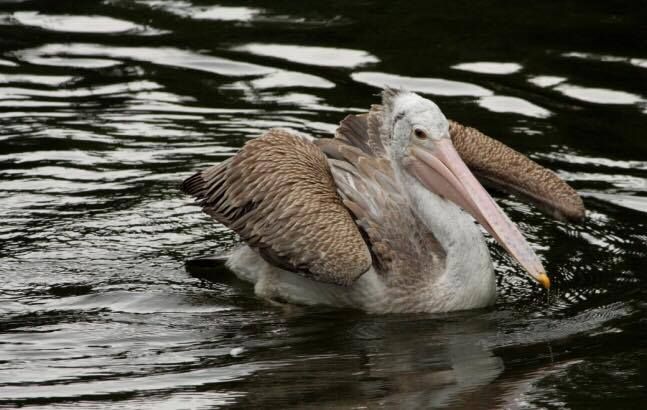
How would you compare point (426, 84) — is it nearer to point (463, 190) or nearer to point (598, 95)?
point (598, 95)

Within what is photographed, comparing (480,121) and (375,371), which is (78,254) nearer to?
(375,371)

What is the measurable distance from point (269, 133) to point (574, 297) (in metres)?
1.82

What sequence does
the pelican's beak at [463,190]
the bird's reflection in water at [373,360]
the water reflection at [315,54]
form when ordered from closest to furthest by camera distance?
the bird's reflection in water at [373,360], the pelican's beak at [463,190], the water reflection at [315,54]

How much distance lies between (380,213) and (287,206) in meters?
0.47

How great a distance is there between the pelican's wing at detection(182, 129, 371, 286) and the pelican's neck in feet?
1.31

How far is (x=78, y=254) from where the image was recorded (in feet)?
22.4

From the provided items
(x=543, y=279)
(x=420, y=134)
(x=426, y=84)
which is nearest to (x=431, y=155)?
(x=420, y=134)

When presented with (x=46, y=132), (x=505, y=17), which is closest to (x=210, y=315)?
(x=46, y=132)

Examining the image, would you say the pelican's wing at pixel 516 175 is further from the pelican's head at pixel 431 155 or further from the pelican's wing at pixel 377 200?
the pelican's head at pixel 431 155

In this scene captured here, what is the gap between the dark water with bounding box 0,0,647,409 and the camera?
5.28 m

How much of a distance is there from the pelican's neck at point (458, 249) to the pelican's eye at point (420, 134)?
0.81 ft

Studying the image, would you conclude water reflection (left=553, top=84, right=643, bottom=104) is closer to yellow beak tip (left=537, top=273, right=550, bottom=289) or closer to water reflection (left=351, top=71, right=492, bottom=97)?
water reflection (left=351, top=71, right=492, bottom=97)

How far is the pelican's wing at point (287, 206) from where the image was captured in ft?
19.9

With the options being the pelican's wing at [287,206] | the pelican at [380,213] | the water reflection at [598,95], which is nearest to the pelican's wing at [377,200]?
the pelican at [380,213]
